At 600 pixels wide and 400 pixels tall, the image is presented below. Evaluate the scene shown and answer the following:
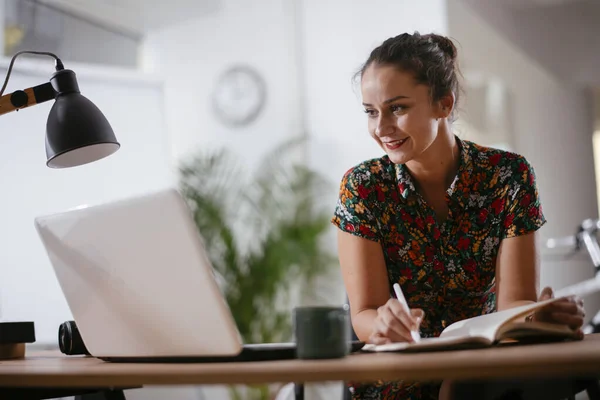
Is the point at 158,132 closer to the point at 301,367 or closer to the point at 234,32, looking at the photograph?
the point at 234,32

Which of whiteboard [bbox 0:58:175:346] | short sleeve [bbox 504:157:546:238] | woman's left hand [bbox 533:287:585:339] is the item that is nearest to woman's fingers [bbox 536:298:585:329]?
woman's left hand [bbox 533:287:585:339]

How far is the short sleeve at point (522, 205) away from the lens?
4.77 feet

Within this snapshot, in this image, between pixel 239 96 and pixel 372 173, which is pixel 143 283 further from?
pixel 239 96

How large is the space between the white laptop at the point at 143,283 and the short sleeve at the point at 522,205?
75 cm

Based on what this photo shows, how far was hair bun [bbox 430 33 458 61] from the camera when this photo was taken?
1.67m

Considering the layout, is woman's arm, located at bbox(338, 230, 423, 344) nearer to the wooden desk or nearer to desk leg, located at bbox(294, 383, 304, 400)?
desk leg, located at bbox(294, 383, 304, 400)

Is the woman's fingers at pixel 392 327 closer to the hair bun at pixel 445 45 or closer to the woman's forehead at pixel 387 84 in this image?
the woman's forehead at pixel 387 84

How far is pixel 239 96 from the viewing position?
4508 mm

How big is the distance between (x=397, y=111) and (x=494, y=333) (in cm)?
75

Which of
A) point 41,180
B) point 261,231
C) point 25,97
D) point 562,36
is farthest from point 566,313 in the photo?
point 562,36

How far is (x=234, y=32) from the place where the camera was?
453 centimetres

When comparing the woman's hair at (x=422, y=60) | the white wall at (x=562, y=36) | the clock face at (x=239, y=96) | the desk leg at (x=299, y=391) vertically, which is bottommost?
the desk leg at (x=299, y=391)

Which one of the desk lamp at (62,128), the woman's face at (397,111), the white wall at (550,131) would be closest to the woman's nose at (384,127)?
the woman's face at (397,111)

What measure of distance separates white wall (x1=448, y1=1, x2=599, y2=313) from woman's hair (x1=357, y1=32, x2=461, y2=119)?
8.83 feet
